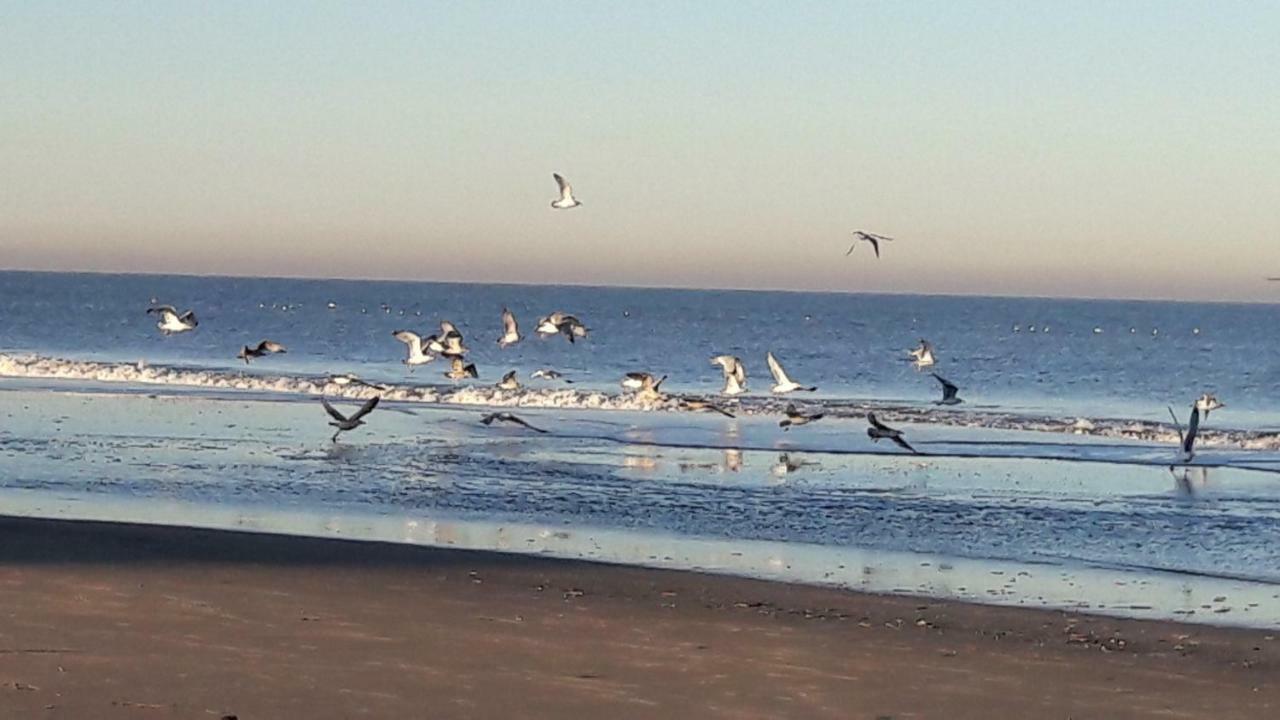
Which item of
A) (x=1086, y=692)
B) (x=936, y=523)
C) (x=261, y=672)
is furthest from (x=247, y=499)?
(x=1086, y=692)

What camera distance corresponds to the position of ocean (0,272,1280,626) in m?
16.4

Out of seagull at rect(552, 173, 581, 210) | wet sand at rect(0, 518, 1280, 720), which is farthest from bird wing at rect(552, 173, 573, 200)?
wet sand at rect(0, 518, 1280, 720)

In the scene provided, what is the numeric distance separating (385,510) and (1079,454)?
13280mm

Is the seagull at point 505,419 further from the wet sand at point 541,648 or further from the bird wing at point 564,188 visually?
the wet sand at point 541,648

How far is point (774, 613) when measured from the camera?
12992 millimetres

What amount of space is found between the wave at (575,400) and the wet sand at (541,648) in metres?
20.9

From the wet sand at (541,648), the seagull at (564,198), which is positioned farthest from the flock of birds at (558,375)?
the wet sand at (541,648)

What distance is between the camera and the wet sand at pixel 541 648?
385 inches

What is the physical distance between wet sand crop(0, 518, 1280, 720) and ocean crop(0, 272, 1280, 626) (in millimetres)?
1440

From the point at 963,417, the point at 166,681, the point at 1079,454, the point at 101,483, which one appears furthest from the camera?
the point at 963,417

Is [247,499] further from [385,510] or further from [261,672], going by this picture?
[261,672]

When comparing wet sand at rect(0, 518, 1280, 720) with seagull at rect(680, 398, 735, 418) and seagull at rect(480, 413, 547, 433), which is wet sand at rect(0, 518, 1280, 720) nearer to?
seagull at rect(480, 413, 547, 433)

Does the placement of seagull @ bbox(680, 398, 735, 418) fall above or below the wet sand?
above

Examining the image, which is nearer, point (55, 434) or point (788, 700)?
point (788, 700)
